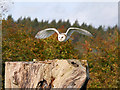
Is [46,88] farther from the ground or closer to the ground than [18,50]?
closer to the ground

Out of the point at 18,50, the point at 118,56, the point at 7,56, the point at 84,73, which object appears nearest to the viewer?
the point at 84,73

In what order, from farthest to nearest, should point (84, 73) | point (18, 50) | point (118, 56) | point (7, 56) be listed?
point (118, 56), point (18, 50), point (7, 56), point (84, 73)

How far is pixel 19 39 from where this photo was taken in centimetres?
662

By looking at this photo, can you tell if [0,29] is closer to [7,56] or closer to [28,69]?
[7,56]

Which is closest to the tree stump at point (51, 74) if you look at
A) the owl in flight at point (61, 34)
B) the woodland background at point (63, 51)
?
the owl in flight at point (61, 34)

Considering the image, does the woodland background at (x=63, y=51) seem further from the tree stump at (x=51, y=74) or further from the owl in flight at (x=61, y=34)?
the tree stump at (x=51, y=74)

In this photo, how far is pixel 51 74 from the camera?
12.0 feet

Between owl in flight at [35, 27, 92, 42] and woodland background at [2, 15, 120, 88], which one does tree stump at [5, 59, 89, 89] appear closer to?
owl in flight at [35, 27, 92, 42]

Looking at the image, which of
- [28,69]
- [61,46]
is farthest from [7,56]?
[28,69]

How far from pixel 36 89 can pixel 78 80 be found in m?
0.73

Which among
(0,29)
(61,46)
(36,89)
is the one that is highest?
(0,29)

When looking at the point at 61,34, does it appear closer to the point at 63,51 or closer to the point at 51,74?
the point at 51,74

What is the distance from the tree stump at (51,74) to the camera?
354 centimetres

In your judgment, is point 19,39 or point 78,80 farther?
point 19,39
